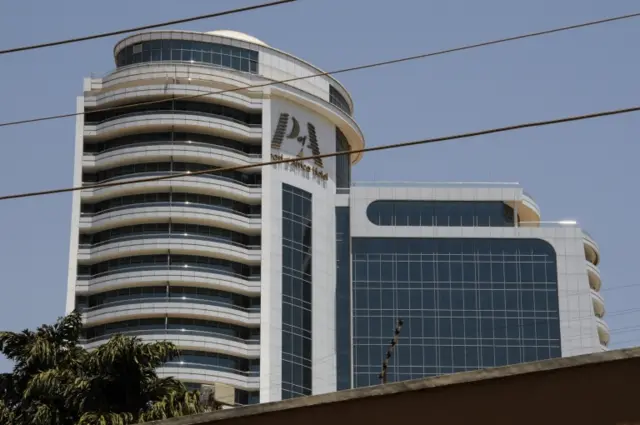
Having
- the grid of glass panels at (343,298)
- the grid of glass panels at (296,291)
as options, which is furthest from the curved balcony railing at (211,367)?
the grid of glass panels at (343,298)

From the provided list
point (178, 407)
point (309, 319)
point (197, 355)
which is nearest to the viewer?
point (178, 407)

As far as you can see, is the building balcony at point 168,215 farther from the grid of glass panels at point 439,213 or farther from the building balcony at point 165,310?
the grid of glass panels at point 439,213

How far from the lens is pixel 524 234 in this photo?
104438 millimetres

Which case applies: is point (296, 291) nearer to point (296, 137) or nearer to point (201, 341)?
point (201, 341)

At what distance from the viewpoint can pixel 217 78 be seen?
333ft

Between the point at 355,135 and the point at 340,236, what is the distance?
30.1 ft

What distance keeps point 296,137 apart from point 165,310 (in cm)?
1774

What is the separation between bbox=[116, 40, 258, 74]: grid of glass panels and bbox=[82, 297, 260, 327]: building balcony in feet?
59.9

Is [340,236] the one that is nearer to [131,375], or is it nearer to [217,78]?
[217,78]

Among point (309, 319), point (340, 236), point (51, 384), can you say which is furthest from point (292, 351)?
point (51, 384)

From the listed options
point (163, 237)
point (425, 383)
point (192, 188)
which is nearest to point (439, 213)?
point (192, 188)

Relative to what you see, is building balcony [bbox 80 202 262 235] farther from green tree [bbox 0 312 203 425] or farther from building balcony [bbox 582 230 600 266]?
green tree [bbox 0 312 203 425]

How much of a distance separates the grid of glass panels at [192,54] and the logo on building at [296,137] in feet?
14.4

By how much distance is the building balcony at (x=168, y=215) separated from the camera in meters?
99.6
